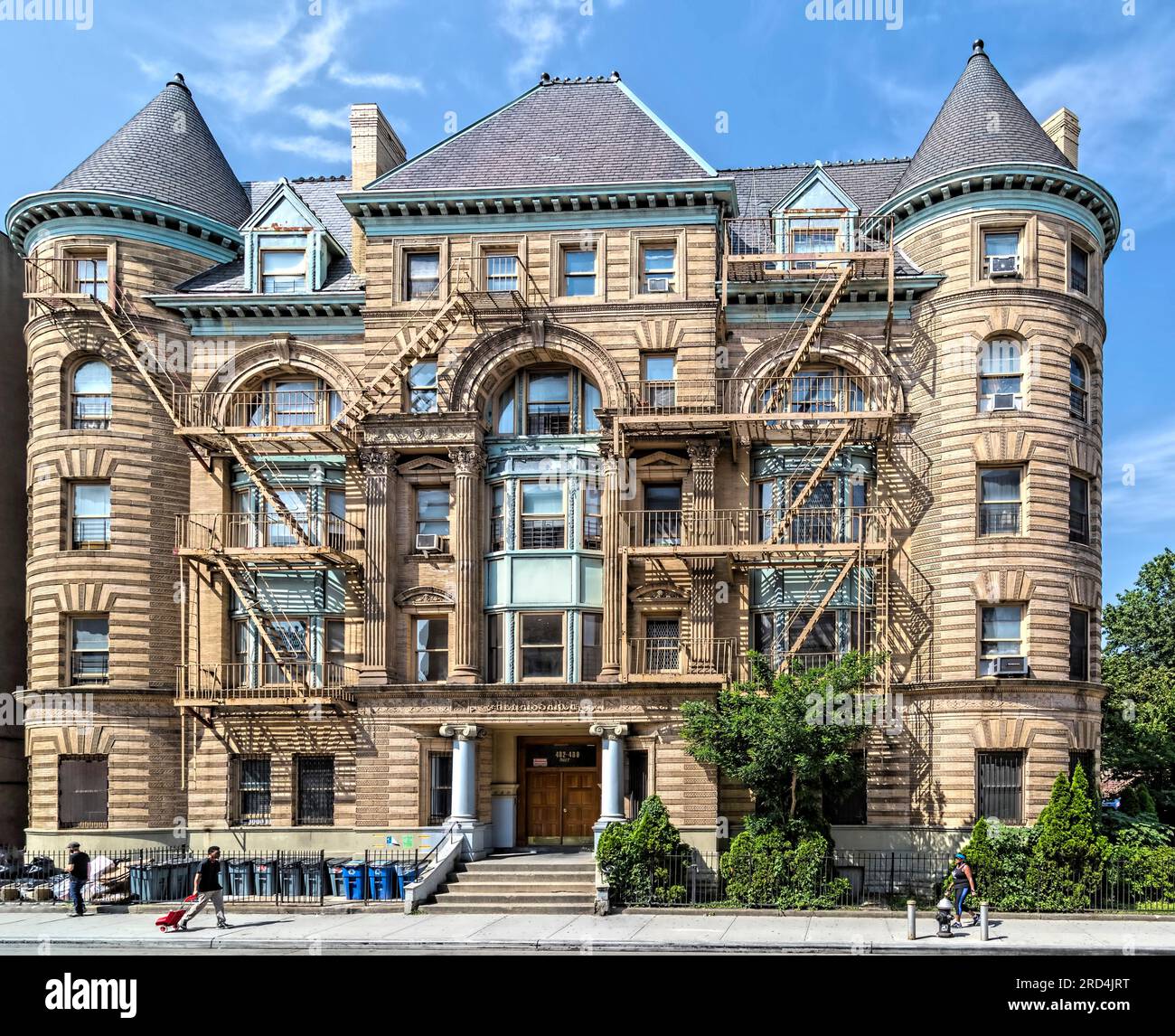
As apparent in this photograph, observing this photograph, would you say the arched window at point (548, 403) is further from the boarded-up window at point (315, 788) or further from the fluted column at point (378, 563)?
the boarded-up window at point (315, 788)

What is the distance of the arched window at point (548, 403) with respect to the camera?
104ft

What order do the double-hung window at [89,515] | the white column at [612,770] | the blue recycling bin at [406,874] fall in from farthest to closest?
the double-hung window at [89,515] < the white column at [612,770] < the blue recycling bin at [406,874]

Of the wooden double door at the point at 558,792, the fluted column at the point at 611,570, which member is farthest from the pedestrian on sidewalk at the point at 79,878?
the fluted column at the point at 611,570

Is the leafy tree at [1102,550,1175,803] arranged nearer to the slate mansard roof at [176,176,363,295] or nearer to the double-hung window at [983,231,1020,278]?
the double-hung window at [983,231,1020,278]

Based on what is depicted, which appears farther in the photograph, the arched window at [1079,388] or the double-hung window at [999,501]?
the arched window at [1079,388]

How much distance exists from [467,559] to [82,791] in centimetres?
1253

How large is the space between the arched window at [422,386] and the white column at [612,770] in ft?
32.9

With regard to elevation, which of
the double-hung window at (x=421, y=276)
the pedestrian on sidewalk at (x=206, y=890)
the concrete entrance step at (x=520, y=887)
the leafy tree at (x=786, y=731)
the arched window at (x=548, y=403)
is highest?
the double-hung window at (x=421, y=276)

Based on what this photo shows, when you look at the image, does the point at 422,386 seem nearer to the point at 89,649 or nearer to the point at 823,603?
the point at 89,649

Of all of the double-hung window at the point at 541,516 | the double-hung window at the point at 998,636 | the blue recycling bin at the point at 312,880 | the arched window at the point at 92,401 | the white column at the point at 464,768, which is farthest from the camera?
the arched window at the point at 92,401

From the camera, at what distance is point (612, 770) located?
28922mm

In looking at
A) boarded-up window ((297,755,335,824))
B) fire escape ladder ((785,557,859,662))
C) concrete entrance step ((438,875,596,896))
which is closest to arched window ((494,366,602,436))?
fire escape ladder ((785,557,859,662))

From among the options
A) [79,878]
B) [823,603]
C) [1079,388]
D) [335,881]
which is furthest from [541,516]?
[1079,388]

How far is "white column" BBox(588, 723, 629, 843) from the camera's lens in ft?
94.4
